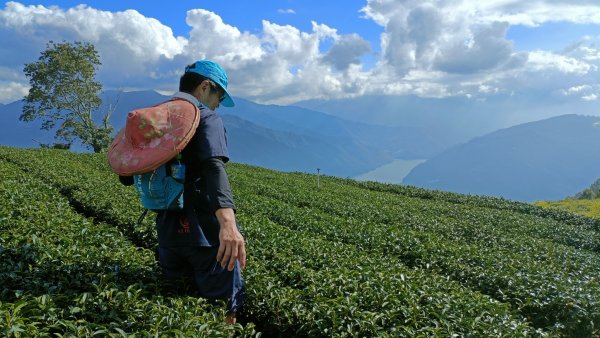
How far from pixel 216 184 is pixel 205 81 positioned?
3.22ft

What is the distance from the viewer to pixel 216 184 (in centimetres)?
337

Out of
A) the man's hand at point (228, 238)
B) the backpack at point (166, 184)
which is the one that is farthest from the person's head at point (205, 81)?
the man's hand at point (228, 238)

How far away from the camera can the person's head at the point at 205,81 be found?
3762 millimetres

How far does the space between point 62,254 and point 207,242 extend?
188cm

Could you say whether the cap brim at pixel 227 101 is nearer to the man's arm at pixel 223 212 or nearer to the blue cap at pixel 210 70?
the blue cap at pixel 210 70

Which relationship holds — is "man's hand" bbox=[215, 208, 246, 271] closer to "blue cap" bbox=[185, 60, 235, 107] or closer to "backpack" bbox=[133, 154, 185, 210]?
"backpack" bbox=[133, 154, 185, 210]

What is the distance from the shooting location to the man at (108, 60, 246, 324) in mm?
3354

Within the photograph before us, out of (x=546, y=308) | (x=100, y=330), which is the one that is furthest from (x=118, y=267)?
(x=546, y=308)

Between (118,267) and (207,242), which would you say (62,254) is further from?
(207,242)

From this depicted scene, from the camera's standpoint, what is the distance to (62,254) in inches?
177

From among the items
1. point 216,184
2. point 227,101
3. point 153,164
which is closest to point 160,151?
point 153,164

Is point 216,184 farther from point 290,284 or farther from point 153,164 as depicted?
A: point 290,284

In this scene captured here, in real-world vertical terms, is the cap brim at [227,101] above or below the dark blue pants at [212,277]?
above

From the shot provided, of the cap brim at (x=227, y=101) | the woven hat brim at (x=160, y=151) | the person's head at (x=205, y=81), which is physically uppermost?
the person's head at (x=205, y=81)
